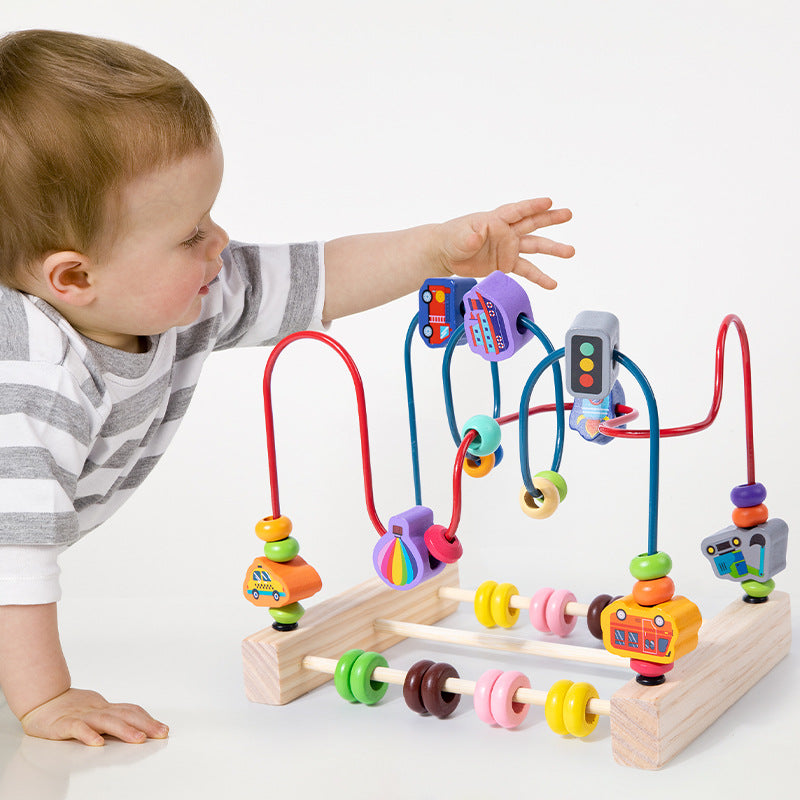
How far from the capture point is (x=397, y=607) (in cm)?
127

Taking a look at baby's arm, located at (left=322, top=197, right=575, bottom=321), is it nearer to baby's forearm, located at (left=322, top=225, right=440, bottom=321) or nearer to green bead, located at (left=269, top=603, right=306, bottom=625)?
baby's forearm, located at (left=322, top=225, right=440, bottom=321)

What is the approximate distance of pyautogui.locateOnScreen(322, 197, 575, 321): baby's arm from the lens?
123 centimetres

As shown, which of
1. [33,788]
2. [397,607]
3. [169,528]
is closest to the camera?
[33,788]

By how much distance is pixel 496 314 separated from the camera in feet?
3.42

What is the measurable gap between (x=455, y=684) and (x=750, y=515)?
310 millimetres

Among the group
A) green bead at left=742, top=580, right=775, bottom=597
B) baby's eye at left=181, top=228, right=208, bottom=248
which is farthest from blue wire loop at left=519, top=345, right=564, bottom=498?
baby's eye at left=181, top=228, right=208, bottom=248

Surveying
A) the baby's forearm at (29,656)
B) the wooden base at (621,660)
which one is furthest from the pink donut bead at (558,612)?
the baby's forearm at (29,656)

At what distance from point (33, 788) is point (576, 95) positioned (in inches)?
48.9

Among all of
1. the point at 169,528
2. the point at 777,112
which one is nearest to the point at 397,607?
the point at 169,528

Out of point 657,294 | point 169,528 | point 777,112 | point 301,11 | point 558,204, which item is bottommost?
point 169,528

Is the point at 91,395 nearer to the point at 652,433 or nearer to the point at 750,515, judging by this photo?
the point at 652,433

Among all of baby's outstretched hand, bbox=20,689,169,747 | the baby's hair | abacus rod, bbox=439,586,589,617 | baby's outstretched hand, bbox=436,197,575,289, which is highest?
the baby's hair

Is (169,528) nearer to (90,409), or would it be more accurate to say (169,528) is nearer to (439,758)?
(90,409)

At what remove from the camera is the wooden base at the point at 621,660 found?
0.94 meters
